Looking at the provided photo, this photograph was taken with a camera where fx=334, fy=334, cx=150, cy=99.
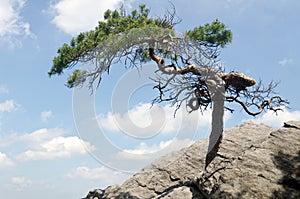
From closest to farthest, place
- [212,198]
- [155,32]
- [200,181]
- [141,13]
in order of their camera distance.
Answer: [212,198] → [200,181] → [155,32] → [141,13]

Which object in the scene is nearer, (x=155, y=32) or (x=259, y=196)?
(x=259, y=196)

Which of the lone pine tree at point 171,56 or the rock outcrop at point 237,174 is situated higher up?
the lone pine tree at point 171,56

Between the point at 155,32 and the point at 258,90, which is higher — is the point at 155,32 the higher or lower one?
the higher one

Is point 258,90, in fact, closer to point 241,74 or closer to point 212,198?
point 241,74

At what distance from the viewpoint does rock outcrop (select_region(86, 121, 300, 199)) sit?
7.40 metres

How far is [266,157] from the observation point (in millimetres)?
8273

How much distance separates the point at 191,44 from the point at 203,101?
2.07 meters

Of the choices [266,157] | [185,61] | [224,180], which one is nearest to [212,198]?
[224,180]

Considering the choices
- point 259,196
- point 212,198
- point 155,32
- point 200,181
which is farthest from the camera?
point 155,32

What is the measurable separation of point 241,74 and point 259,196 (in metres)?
5.35

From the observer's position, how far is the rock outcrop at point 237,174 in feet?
24.3

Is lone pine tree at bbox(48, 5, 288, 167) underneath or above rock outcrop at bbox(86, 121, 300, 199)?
above

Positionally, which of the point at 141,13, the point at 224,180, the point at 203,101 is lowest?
the point at 224,180

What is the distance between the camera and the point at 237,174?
780 centimetres
